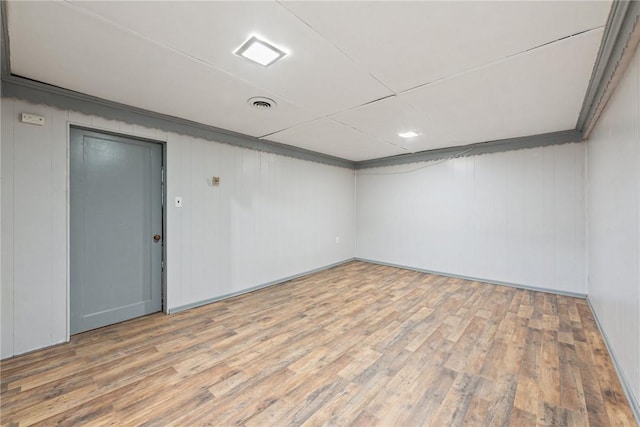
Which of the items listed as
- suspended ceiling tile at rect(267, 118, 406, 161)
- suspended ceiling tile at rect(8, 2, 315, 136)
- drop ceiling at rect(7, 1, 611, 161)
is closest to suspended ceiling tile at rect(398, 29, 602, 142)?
drop ceiling at rect(7, 1, 611, 161)

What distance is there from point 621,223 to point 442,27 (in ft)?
6.49

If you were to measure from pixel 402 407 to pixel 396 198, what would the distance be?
4359 millimetres

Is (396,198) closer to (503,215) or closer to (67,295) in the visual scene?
(503,215)

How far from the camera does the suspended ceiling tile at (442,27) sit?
143 centimetres

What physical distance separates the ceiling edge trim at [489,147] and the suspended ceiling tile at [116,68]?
116 inches

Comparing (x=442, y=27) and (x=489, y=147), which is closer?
(x=442, y=27)

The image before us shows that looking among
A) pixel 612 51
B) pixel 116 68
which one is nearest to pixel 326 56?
pixel 116 68

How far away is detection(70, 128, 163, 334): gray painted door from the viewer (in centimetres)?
266

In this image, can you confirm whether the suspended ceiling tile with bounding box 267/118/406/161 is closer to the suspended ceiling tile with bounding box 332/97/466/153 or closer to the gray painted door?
the suspended ceiling tile with bounding box 332/97/466/153

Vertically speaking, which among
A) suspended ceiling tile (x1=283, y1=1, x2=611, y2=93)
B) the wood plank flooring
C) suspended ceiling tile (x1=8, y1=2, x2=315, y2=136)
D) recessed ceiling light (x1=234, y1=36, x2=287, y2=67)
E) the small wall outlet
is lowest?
the wood plank flooring

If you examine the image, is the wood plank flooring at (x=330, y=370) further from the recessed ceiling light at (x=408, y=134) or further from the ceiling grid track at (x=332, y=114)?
the recessed ceiling light at (x=408, y=134)

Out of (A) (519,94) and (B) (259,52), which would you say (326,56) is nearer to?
(B) (259,52)

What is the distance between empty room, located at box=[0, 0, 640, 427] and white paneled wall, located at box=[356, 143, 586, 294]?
0.03 meters

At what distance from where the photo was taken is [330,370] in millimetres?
2076
